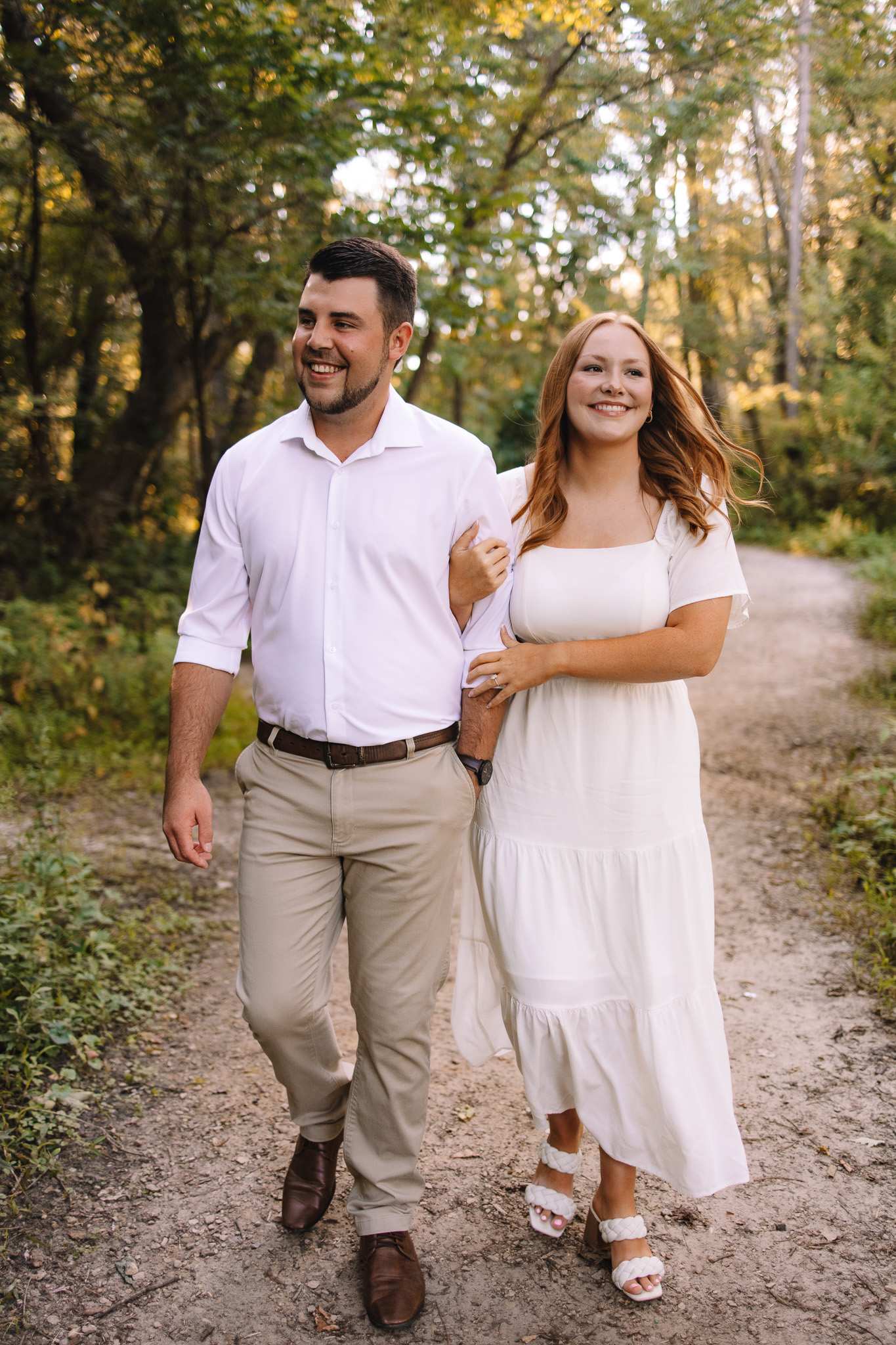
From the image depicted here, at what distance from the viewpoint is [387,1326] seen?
240 centimetres

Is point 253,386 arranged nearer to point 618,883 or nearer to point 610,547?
point 610,547

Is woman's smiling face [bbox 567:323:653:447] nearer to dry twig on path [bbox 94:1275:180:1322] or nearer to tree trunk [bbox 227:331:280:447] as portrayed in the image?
dry twig on path [bbox 94:1275:180:1322]

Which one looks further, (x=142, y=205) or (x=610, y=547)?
(x=142, y=205)

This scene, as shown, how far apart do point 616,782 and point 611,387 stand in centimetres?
100

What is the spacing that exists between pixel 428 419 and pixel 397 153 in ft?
14.6

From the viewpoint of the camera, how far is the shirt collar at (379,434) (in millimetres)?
2475

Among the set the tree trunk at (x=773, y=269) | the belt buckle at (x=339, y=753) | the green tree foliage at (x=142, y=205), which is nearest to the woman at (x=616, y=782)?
the belt buckle at (x=339, y=753)

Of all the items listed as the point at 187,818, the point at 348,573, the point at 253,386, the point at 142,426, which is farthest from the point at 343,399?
the point at 253,386

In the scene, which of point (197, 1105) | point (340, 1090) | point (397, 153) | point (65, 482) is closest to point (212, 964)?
point (197, 1105)

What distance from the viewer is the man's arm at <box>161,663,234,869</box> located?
8.08 ft

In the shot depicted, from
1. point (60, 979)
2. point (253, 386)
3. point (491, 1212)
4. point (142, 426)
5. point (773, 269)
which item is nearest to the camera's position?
point (491, 1212)

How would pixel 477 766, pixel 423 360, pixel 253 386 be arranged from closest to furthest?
1. pixel 477 766
2. pixel 423 360
3. pixel 253 386

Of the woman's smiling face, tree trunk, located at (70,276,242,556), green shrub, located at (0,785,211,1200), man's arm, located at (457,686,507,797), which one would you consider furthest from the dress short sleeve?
tree trunk, located at (70,276,242,556)

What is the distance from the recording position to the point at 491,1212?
286 centimetres
